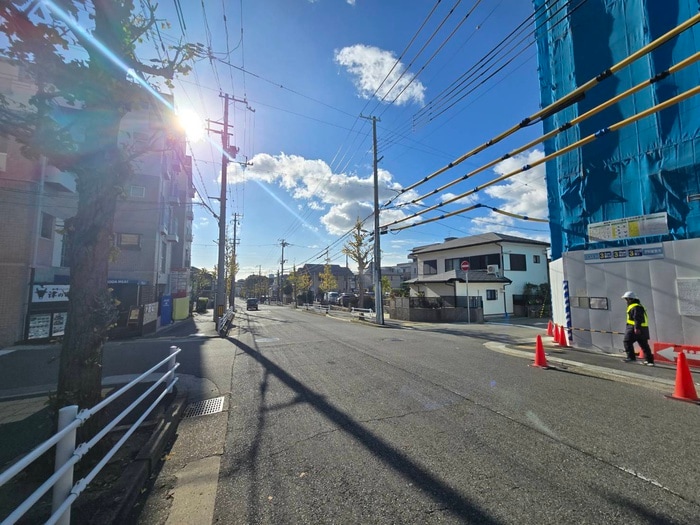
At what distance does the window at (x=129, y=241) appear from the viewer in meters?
19.2

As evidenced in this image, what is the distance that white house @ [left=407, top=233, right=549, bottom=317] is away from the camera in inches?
1003

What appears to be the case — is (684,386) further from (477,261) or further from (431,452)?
(477,261)

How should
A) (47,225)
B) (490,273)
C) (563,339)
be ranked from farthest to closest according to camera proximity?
(490,273)
(47,225)
(563,339)

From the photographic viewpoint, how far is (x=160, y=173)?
20.8 metres

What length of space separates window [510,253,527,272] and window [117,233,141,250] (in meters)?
28.3

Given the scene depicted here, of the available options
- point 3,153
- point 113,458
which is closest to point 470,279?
point 113,458

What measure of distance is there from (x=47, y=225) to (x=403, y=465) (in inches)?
719

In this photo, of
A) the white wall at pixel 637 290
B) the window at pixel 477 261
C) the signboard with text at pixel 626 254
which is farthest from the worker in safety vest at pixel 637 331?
the window at pixel 477 261

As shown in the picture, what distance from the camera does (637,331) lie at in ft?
26.4

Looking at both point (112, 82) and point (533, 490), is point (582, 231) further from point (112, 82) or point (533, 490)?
point (112, 82)

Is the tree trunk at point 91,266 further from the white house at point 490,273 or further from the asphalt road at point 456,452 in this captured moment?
the white house at point 490,273

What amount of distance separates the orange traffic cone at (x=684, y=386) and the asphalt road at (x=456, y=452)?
0.32 metres

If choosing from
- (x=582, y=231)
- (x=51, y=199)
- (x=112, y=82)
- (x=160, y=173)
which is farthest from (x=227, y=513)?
(x=160, y=173)

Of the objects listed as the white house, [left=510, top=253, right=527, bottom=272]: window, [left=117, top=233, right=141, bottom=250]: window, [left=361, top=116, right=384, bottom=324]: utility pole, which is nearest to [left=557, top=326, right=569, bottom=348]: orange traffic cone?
[left=361, top=116, right=384, bottom=324]: utility pole
